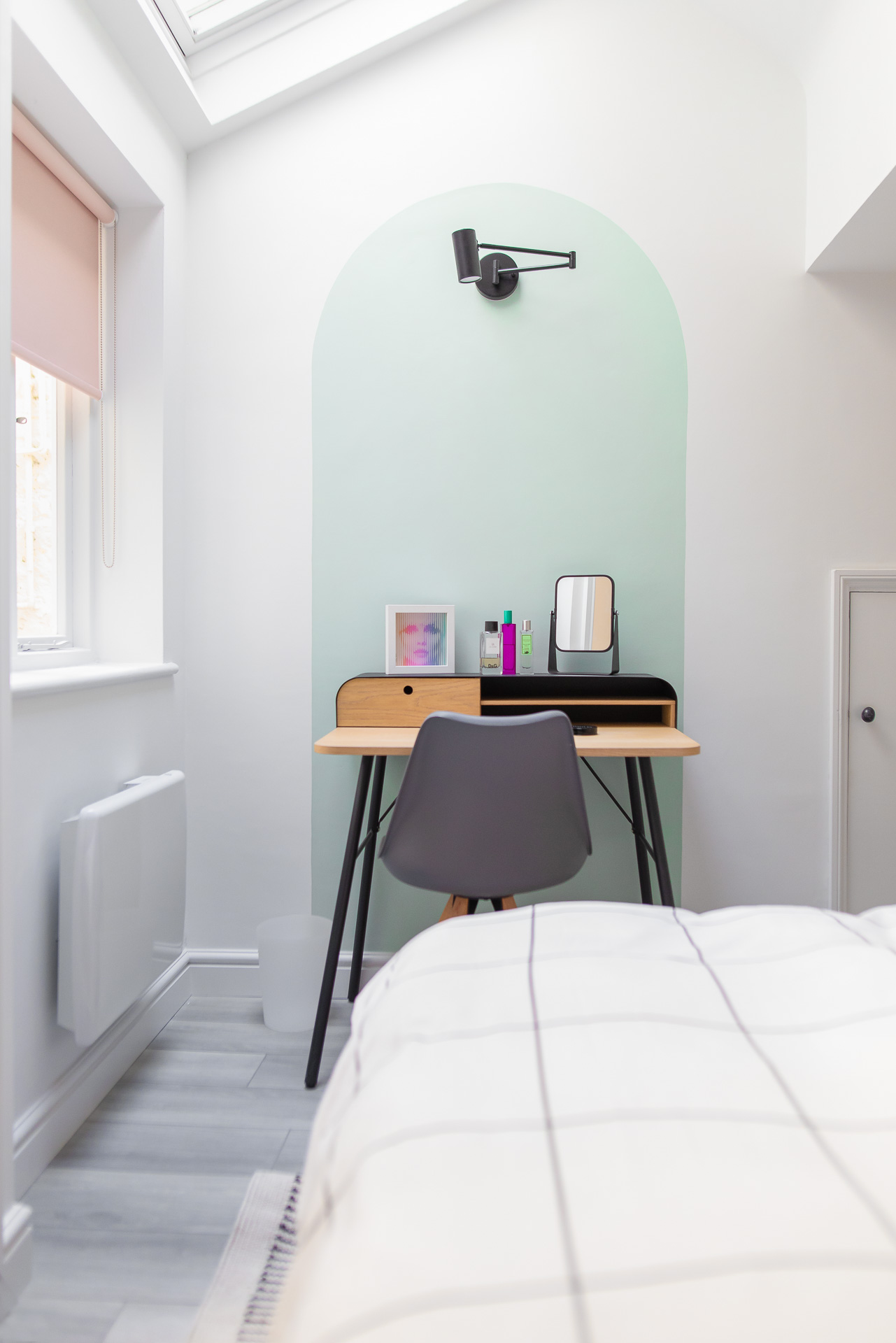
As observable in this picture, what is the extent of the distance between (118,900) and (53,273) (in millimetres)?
1436

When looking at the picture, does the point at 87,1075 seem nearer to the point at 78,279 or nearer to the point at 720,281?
the point at 78,279

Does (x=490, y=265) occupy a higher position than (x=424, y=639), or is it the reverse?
(x=490, y=265)

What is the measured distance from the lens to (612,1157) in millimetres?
511

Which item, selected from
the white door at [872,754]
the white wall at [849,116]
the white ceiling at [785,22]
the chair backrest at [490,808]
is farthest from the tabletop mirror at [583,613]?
the white ceiling at [785,22]

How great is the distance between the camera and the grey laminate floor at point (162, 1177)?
118cm

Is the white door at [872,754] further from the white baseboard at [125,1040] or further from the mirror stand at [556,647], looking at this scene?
the white baseboard at [125,1040]

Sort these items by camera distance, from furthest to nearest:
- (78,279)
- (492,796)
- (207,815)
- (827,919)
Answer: (207,815) < (78,279) < (492,796) < (827,919)

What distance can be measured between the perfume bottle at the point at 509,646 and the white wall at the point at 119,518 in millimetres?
930

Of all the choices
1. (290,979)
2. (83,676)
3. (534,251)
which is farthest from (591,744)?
(534,251)

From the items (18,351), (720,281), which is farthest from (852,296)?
(18,351)

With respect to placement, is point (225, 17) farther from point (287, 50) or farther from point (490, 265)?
point (490, 265)

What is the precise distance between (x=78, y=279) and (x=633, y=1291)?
2.24 meters

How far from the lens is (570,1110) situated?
22.1 inches

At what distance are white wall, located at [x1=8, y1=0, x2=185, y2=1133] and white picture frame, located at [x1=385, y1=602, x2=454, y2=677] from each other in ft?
2.10
